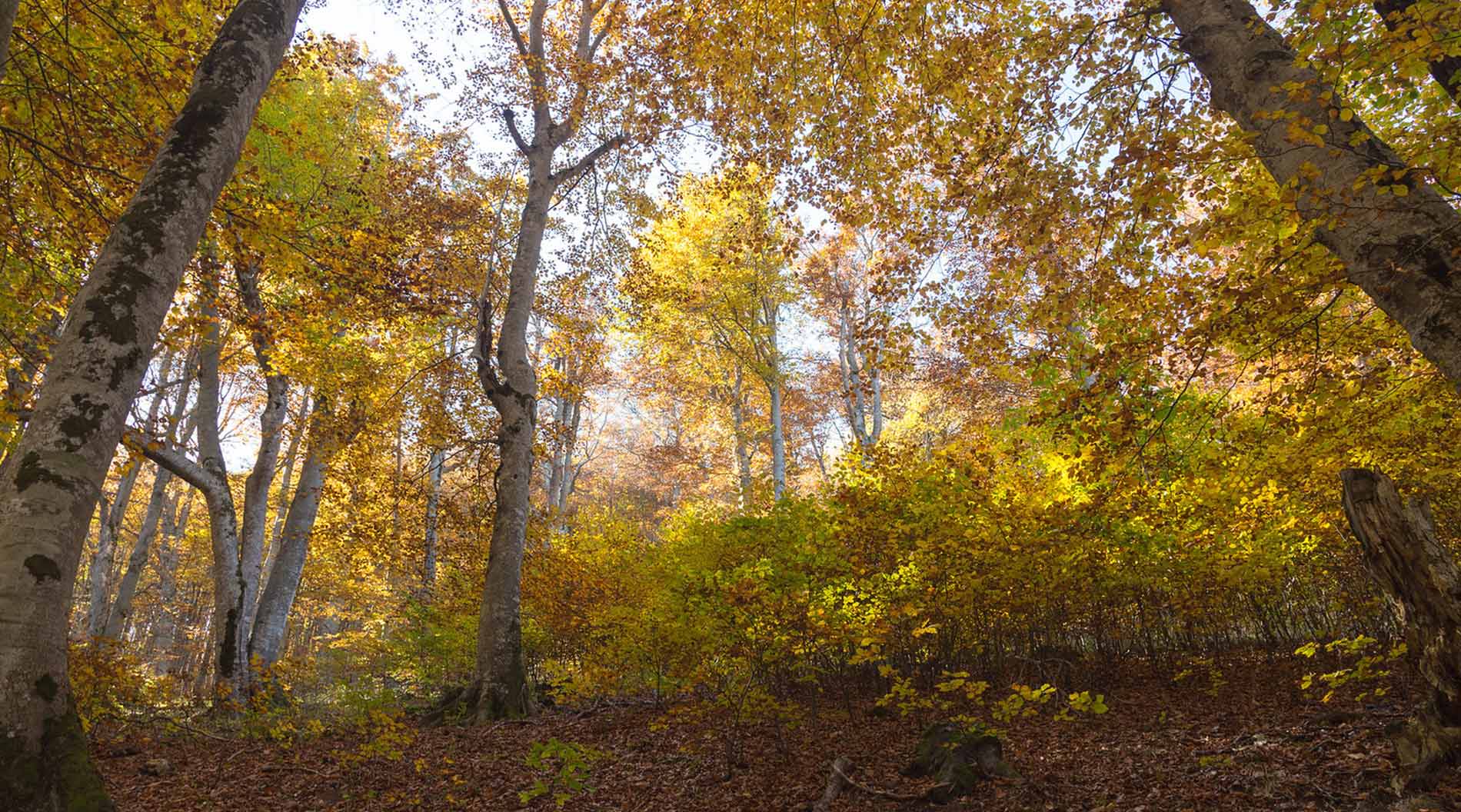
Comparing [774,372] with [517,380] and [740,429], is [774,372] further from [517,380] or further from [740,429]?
[517,380]

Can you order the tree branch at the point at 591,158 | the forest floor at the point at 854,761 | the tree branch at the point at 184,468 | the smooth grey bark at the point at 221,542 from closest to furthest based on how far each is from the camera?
the forest floor at the point at 854,761 → the tree branch at the point at 184,468 → the smooth grey bark at the point at 221,542 → the tree branch at the point at 591,158

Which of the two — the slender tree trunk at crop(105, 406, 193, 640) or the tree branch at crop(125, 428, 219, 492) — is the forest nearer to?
the tree branch at crop(125, 428, 219, 492)

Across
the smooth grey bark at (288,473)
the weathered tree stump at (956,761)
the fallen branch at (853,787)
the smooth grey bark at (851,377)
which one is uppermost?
the smooth grey bark at (851,377)

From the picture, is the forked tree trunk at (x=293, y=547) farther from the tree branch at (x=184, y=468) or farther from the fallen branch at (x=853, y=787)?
the fallen branch at (x=853, y=787)

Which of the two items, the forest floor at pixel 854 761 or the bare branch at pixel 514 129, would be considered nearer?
the forest floor at pixel 854 761

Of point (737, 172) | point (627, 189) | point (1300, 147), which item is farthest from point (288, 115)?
point (1300, 147)

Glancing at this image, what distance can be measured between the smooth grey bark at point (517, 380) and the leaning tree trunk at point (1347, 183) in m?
7.30

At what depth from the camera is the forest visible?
10.3ft

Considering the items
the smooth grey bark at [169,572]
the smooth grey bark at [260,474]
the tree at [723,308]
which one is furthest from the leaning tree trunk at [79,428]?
the smooth grey bark at [169,572]

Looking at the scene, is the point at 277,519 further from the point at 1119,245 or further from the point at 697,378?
the point at 1119,245

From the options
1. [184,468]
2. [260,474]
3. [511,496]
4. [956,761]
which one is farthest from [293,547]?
[956,761]

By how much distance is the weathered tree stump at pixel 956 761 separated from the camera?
13.8 feet

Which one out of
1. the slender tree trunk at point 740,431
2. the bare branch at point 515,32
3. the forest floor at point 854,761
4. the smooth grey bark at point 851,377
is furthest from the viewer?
the slender tree trunk at point 740,431

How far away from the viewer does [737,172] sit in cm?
822
